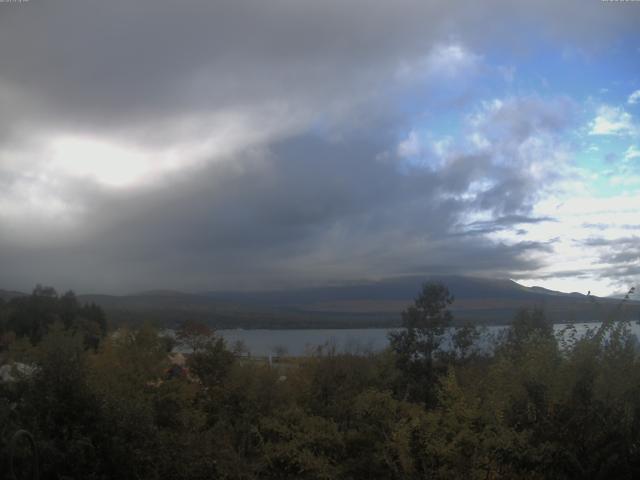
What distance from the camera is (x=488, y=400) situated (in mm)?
10242

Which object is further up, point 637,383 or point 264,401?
point 637,383

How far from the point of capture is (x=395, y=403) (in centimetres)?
1132

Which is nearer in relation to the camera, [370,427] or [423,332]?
[370,427]

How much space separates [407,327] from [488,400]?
2275 centimetres

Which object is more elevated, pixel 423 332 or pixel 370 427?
pixel 423 332

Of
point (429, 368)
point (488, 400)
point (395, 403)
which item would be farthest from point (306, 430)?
point (429, 368)

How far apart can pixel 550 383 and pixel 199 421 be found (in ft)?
25.1

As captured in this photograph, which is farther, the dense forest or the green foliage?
the green foliage

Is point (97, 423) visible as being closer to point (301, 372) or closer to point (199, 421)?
point (199, 421)

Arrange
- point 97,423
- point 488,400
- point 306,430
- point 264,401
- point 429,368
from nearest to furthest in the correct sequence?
point 97,423, point 488,400, point 306,430, point 264,401, point 429,368

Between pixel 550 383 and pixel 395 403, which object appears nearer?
pixel 550 383

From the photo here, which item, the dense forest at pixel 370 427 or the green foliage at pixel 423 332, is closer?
the dense forest at pixel 370 427

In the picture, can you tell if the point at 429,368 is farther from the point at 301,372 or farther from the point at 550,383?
the point at 550,383

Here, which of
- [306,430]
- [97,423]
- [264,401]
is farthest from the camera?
[264,401]
